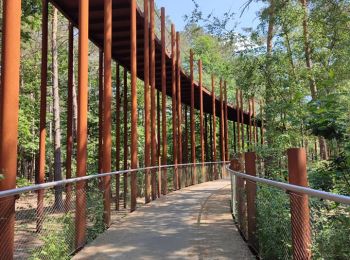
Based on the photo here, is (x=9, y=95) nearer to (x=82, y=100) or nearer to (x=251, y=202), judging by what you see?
(x=82, y=100)

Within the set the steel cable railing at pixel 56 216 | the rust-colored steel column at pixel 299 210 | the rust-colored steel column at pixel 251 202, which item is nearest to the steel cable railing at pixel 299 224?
the rust-colored steel column at pixel 299 210

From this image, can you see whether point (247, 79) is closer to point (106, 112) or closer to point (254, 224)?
point (106, 112)

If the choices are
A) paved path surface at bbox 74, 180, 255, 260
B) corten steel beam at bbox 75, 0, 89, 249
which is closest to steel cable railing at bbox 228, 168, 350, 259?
paved path surface at bbox 74, 180, 255, 260

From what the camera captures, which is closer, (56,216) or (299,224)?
(299,224)

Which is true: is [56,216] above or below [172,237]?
above

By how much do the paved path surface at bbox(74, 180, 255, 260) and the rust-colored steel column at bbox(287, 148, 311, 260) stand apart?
188 centimetres

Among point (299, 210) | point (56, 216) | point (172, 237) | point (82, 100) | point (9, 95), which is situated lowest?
point (172, 237)

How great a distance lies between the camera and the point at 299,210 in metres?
3.88

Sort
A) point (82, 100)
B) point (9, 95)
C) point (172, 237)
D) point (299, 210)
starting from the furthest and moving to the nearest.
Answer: point (82, 100)
point (172, 237)
point (9, 95)
point (299, 210)

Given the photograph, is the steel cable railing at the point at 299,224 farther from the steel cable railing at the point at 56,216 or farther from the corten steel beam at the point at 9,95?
the corten steel beam at the point at 9,95

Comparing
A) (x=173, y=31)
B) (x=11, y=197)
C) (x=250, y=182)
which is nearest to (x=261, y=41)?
(x=173, y=31)

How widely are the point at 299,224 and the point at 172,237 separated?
3579 millimetres

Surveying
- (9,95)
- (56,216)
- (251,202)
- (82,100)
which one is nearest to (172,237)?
(251,202)

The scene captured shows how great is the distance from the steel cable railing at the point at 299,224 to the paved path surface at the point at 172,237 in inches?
29.8
